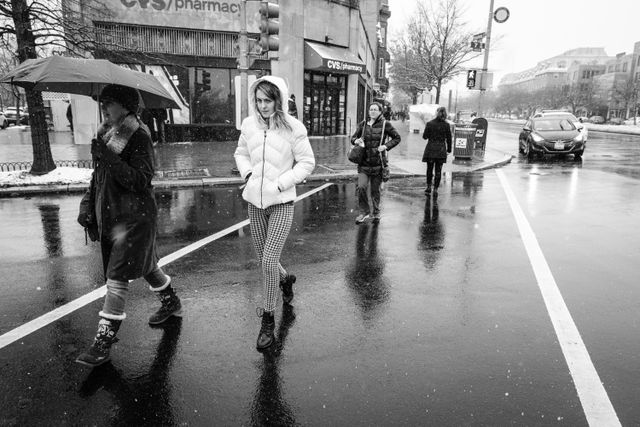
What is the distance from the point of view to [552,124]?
64.7 feet

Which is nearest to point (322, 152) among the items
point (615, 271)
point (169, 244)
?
point (169, 244)

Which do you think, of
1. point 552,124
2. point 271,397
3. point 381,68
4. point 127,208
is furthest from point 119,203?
point 381,68

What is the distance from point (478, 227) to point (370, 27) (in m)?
32.4

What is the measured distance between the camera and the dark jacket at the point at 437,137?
10023 millimetres

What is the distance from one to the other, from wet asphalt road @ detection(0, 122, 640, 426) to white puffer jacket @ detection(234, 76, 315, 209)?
3.66 ft

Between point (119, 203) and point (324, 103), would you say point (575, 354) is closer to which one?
point (119, 203)

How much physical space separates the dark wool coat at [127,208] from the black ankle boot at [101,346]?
33cm

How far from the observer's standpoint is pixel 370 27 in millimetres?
36531

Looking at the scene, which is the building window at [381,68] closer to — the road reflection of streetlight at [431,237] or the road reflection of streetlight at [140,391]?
the road reflection of streetlight at [431,237]

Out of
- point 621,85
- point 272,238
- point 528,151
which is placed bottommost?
point 528,151

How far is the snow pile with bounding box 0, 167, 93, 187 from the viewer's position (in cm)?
1030

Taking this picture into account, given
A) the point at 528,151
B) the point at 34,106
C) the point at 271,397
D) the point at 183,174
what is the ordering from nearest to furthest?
the point at 271,397
the point at 34,106
the point at 183,174
the point at 528,151

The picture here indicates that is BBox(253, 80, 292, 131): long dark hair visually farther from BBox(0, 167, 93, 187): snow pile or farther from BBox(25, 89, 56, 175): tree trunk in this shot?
BBox(25, 89, 56, 175): tree trunk

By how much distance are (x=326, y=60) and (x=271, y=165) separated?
19.2 metres
